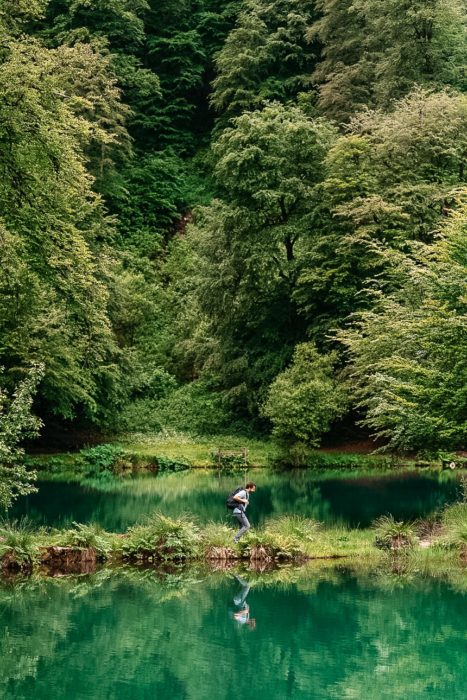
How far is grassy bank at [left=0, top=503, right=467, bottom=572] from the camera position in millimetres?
16578

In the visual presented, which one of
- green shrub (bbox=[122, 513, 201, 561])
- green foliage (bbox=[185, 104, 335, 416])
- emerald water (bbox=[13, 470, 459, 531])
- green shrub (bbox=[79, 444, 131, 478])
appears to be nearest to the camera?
green shrub (bbox=[122, 513, 201, 561])

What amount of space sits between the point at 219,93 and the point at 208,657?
168ft

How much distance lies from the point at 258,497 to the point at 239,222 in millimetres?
16294

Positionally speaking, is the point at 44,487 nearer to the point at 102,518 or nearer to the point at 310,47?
the point at 102,518

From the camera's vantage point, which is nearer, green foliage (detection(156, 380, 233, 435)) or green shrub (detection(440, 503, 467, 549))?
green shrub (detection(440, 503, 467, 549))

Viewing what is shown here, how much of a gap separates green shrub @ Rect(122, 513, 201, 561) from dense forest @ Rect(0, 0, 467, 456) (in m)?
3.21

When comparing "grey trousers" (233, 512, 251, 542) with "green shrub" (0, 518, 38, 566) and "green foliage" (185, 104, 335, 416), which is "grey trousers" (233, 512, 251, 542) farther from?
"green foliage" (185, 104, 335, 416)

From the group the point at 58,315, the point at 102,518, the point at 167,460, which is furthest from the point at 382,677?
the point at 167,460

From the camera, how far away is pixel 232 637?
11.8m

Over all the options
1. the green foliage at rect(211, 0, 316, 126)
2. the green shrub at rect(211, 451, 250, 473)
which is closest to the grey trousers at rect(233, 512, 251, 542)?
the green shrub at rect(211, 451, 250, 473)

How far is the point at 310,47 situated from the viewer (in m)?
60.2

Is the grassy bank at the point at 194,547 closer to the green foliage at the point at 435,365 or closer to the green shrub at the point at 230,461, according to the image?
the green foliage at the point at 435,365

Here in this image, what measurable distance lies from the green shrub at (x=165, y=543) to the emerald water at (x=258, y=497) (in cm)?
315

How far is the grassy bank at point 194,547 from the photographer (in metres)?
16.6
